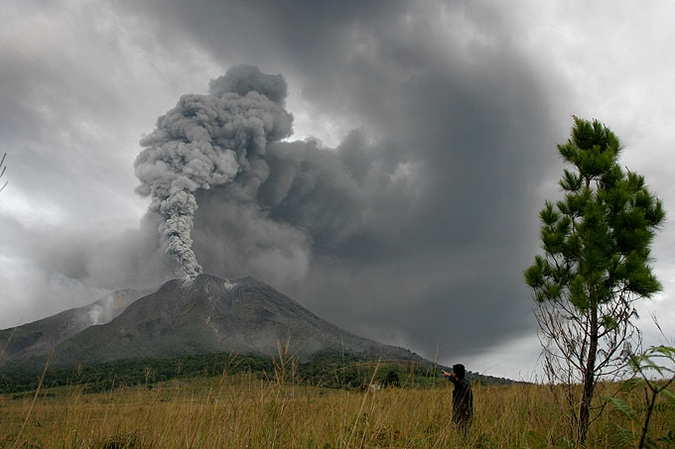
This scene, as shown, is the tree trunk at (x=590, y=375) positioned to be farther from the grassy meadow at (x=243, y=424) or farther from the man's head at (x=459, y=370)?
the man's head at (x=459, y=370)

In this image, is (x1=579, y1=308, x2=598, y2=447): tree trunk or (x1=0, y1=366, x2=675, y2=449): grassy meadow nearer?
(x1=0, y1=366, x2=675, y2=449): grassy meadow

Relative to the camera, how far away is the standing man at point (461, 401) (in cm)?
552

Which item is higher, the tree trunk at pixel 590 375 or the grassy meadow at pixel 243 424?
the tree trunk at pixel 590 375

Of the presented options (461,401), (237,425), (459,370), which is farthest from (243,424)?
(459,370)

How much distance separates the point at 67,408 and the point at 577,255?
733 centimetres

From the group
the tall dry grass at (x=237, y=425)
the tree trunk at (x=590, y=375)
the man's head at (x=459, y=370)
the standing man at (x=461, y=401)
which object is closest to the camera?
the tall dry grass at (x=237, y=425)

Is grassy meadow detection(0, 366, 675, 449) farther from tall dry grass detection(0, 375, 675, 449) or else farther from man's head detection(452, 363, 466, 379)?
man's head detection(452, 363, 466, 379)

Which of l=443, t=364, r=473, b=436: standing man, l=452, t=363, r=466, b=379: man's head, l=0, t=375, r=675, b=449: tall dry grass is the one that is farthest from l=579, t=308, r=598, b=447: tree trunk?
l=452, t=363, r=466, b=379: man's head

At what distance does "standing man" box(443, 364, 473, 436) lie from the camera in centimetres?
552

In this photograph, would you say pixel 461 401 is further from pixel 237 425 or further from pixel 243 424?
pixel 237 425

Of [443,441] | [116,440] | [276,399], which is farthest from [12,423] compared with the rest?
[443,441]

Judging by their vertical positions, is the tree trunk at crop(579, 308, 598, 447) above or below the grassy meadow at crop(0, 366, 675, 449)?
above

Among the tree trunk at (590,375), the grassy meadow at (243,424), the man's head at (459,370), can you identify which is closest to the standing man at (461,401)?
the man's head at (459,370)

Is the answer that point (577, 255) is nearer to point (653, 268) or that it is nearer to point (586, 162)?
point (653, 268)
